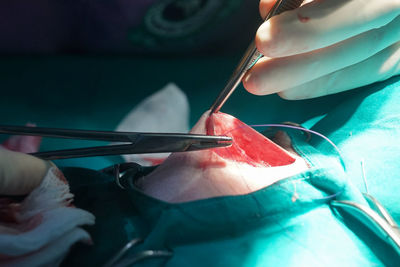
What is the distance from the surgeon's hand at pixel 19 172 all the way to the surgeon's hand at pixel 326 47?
0.60m

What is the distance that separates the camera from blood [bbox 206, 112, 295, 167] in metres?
0.82

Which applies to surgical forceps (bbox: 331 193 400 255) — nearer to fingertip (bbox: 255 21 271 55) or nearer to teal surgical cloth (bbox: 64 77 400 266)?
teal surgical cloth (bbox: 64 77 400 266)

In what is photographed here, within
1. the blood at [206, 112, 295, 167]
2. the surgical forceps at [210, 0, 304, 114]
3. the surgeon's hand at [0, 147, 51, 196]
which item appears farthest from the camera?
the blood at [206, 112, 295, 167]

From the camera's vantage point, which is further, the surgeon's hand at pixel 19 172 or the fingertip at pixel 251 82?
the fingertip at pixel 251 82

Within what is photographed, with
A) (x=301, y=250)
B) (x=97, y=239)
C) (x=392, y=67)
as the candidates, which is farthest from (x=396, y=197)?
(x=97, y=239)

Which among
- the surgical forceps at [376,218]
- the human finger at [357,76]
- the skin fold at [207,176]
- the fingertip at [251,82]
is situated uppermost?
the fingertip at [251,82]

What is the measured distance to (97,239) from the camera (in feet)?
2.15

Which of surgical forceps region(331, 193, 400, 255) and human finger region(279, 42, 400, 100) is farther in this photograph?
human finger region(279, 42, 400, 100)

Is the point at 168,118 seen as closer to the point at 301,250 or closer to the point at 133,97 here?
the point at 133,97

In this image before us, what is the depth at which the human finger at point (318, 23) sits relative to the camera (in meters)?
0.72

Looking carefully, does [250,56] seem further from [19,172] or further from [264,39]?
[19,172]

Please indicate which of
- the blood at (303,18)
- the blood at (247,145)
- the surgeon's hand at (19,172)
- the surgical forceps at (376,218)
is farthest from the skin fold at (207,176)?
the blood at (303,18)

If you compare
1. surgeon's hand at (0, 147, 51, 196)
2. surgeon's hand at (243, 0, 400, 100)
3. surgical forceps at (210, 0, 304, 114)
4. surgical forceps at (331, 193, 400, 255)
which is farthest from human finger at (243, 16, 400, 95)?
surgeon's hand at (0, 147, 51, 196)

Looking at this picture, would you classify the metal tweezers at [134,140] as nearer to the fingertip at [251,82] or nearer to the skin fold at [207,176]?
the skin fold at [207,176]
